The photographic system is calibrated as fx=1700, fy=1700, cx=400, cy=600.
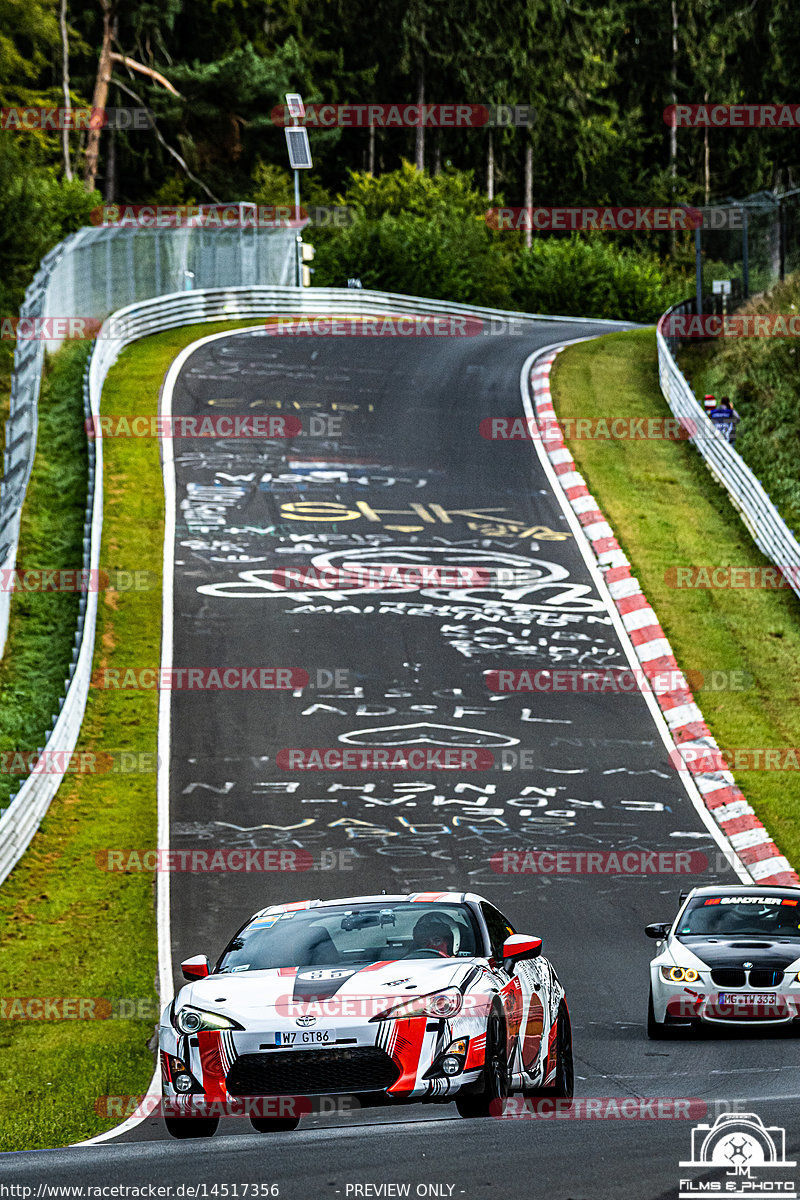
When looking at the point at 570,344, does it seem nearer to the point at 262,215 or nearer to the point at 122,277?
the point at 122,277

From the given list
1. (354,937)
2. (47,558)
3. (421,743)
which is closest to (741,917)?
(354,937)

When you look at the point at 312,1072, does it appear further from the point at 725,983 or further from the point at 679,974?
the point at 725,983

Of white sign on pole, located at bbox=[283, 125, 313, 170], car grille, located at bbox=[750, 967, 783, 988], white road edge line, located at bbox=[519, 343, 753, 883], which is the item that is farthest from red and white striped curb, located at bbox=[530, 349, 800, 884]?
white sign on pole, located at bbox=[283, 125, 313, 170]

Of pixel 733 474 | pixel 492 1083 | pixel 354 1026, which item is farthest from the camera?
pixel 733 474

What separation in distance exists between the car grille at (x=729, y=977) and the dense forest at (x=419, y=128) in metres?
50.0

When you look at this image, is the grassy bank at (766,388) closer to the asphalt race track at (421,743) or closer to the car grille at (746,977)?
the asphalt race track at (421,743)

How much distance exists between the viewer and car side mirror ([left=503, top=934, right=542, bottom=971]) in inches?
360

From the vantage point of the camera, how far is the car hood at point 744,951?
42.0 feet

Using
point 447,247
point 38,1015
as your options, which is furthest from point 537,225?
point 38,1015

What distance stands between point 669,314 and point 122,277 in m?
13.9

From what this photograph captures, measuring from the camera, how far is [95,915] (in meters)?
17.7

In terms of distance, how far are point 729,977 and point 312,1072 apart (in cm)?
553

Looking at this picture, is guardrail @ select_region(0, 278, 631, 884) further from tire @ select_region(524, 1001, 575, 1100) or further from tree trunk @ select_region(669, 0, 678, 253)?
tree trunk @ select_region(669, 0, 678, 253)

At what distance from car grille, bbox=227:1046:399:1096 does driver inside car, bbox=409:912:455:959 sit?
2.94 feet
